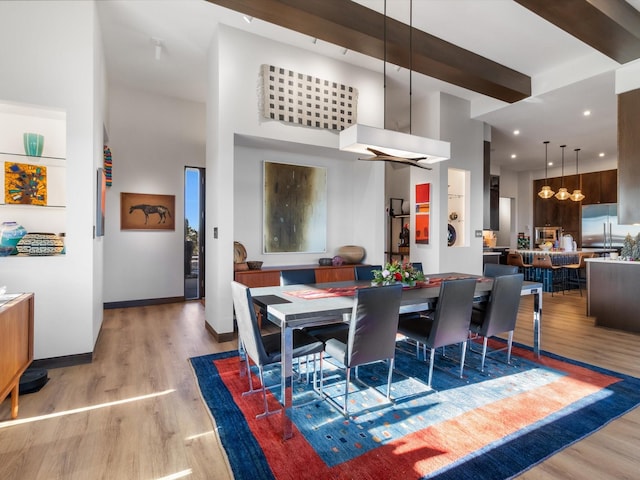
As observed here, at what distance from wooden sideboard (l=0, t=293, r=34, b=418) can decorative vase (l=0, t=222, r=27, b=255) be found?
90 centimetres

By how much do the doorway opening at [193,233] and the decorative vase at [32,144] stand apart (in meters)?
3.15

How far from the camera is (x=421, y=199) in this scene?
20.7 ft

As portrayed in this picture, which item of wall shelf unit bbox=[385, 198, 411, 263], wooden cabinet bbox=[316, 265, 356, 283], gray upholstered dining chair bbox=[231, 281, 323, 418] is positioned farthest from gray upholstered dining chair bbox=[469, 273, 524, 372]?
wall shelf unit bbox=[385, 198, 411, 263]

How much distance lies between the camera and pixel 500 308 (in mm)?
3230

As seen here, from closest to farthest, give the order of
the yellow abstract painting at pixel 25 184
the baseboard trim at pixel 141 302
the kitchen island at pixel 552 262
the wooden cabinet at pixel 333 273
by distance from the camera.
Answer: the yellow abstract painting at pixel 25 184 → the wooden cabinet at pixel 333 273 → the baseboard trim at pixel 141 302 → the kitchen island at pixel 552 262

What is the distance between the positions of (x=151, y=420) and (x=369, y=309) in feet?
5.47

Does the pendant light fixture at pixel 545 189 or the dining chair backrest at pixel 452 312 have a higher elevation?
the pendant light fixture at pixel 545 189

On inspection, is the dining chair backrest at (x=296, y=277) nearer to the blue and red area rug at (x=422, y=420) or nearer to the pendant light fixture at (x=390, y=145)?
the blue and red area rug at (x=422, y=420)

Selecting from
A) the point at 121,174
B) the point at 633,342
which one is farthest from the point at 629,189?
the point at 121,174

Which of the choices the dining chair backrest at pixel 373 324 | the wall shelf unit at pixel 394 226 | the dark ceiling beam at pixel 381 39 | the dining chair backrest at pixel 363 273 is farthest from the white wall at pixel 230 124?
the wall shelf unit at pixel 394 226

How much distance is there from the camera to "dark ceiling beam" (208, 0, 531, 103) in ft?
11.6

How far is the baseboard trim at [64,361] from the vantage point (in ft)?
10.6

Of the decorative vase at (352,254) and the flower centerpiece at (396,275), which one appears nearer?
the flower centerpiece at (396,275)

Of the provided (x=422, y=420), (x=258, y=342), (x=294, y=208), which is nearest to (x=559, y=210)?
(x=294, y=208)
